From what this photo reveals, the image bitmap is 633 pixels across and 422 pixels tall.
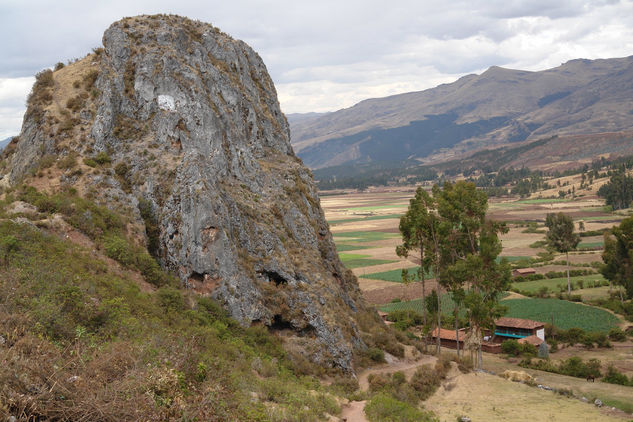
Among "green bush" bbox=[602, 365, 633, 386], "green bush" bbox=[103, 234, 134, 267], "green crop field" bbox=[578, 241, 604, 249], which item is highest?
"green bush" bbox=[103, 234, 134, 267]

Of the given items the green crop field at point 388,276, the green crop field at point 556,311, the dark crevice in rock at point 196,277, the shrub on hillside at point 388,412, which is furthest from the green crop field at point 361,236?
the shrub on hillside at point 388,412

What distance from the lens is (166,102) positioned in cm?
3491

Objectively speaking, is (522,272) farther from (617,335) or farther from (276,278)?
(276,278)

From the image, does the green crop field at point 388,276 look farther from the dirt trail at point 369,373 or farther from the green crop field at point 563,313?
the dirt trail at point 369,373

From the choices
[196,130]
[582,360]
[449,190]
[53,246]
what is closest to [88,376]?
[53,246]

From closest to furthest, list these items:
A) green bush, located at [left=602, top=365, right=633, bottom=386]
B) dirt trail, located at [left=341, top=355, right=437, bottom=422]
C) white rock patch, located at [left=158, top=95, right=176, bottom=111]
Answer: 1. dirt trail, located at [left=341, top=355, right=437, bottom=422]
2. white rock patch, located at [left=158, top=95, right=176, bottom=111]
3. green bush, located at [left=602, top=365, right=633, bottom=386]

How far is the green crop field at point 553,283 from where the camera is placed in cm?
7700

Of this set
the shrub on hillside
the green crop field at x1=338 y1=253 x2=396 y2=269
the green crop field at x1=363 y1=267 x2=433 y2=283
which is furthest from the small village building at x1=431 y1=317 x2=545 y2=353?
the green crop field at x1=338 y1=253 x2=396 y2=269

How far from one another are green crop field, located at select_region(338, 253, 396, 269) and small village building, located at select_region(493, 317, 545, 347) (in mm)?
41798

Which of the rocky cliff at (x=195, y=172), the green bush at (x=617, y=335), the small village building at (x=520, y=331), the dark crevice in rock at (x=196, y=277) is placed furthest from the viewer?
the green bush at (x=617, y=335)

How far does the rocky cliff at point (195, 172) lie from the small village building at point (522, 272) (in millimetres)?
54015

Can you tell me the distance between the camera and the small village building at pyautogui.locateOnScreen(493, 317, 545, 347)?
170ft

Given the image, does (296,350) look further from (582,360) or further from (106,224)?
(582,360)

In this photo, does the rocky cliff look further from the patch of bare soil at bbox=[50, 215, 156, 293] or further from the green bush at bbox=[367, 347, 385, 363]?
the patch of bare soil at bbox=[50, 215, 156, 293]
